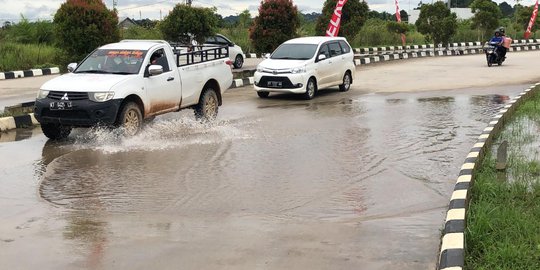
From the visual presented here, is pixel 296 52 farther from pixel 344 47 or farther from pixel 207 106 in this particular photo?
pixel 207 106

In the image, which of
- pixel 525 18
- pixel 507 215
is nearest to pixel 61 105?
pixel 507 215

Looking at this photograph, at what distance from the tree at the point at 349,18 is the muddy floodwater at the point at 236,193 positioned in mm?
19250

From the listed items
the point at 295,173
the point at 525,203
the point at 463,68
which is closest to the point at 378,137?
the point at 295,173

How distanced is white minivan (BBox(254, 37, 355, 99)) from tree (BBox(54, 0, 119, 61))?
14.4 ft

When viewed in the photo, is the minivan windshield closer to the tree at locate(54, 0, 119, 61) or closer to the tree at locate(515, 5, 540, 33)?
the tree at locate(54, 0, 119, 61)

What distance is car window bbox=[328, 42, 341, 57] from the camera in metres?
18.4

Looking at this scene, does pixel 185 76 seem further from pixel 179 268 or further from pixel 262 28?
pixel 262 28

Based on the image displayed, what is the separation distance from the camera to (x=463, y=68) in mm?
26359

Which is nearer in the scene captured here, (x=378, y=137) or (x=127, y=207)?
(x=127, y=207)

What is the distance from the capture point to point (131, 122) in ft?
36.4

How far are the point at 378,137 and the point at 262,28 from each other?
1457 centimetres

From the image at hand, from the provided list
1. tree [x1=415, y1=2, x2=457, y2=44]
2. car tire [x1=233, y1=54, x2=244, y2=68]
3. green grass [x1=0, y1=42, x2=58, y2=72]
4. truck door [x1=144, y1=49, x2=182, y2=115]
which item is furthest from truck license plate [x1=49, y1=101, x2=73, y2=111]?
tree [x1=415, y1=2, x2=457, y2=44]

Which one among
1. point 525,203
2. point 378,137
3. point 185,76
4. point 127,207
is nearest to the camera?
point 525,203

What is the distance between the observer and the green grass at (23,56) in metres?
25.7
